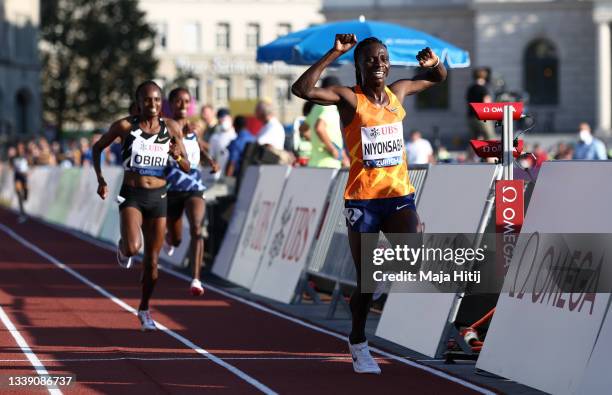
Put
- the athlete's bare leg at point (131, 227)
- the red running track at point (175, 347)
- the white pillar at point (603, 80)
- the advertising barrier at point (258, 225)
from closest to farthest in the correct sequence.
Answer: the red running track at point (175, 347), the athlete's bare leg at point (131, 227), the advertising barrier at point (258, 225), the white pillar at point (603, 80)

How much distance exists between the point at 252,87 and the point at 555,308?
4464 inches

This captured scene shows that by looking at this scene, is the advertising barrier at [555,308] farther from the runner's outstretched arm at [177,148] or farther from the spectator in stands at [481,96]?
the spectator in stands at [481,96]

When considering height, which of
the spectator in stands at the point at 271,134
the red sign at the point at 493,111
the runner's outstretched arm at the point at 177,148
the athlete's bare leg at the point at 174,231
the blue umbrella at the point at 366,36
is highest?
the blue umbrella at the point at 366,36

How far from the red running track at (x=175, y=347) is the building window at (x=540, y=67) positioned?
192 feet

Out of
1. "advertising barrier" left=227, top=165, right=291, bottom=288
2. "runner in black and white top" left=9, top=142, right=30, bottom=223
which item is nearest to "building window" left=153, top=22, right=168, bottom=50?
"runner in black and white top" left=9, top=142, right=30, bottom=223

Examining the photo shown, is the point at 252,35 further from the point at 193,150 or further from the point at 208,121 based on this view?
the point at 193,150

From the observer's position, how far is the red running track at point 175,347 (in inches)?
415

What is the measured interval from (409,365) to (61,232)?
21919 millimetres

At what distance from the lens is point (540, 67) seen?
77.5 metres

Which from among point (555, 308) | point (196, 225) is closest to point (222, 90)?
point (196, 225)

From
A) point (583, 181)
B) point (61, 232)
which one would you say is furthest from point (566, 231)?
point (61, 232)

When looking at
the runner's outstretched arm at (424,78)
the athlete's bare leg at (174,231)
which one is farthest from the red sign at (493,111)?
the athlete's bare leg at (174,231)

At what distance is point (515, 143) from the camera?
38.8 feet

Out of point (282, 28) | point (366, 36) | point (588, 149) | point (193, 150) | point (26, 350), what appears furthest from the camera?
point (282, 28)
